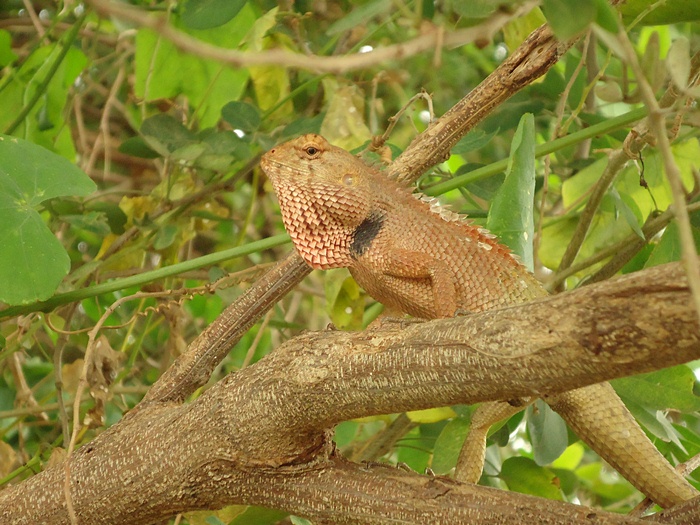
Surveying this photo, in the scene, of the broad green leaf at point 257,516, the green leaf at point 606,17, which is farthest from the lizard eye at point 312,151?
the green leaf at point 606,17

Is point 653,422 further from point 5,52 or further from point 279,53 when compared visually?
point 5,52

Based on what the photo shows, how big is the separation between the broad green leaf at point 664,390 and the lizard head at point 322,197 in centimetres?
71

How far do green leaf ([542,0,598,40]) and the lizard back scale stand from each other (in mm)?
942

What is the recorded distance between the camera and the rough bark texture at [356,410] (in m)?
0.91

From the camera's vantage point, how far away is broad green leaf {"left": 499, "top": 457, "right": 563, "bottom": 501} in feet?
6.75

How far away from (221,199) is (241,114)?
0.99m

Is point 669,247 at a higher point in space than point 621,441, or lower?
higher

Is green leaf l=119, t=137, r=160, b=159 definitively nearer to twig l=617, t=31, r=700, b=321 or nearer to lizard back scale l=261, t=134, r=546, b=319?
lizard back scale l=261, t=134, r=546, b=319

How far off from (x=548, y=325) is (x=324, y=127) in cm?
157

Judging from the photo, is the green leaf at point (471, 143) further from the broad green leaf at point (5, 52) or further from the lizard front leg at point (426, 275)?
the broad green leaf at point (5, 52)

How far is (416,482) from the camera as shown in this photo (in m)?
1.27

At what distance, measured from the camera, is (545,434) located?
195 centimetres

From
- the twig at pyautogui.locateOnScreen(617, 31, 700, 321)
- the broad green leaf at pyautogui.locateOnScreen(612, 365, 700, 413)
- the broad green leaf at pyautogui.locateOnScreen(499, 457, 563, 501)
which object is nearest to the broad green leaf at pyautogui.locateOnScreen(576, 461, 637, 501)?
the broad green leaf at pyautogui.locateOnScreen(499, 457, 563, 501)

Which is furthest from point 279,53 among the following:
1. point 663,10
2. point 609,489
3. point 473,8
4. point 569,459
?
point 569,459
